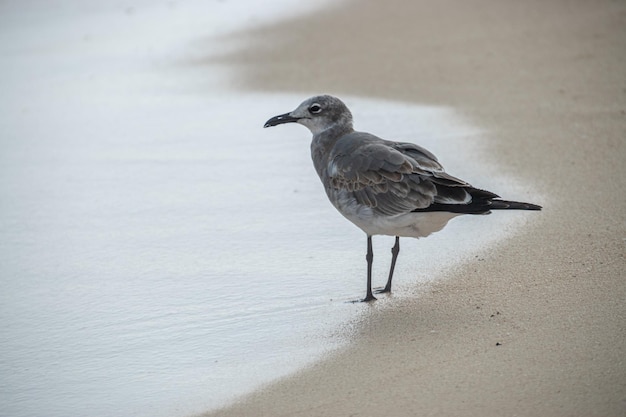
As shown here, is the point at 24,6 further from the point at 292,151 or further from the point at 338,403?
the point at 338,403

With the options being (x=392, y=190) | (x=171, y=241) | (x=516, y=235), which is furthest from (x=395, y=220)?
(x=171, y=241)

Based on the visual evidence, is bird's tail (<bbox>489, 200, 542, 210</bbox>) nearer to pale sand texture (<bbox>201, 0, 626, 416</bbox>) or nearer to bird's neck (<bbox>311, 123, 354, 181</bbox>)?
pale sand texture (<bbox>201, 0, 626, 416</bbox>)

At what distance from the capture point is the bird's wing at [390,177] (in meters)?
4.86

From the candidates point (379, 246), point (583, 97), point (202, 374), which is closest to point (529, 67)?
point (583, 97)

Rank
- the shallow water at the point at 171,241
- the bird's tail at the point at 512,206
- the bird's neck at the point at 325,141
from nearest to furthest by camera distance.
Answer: the shallow water at the point at 171,241 → the bird's tail at the point at 512,206 → the bird's neck at the point at 325,141

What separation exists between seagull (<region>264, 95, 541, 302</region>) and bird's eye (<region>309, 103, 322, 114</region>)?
0.23 metres

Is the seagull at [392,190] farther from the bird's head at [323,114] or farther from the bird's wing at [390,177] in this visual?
the bird's head at [323,114]

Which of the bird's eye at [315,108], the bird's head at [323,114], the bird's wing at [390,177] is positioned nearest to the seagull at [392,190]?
the bird's wing at [390,177]

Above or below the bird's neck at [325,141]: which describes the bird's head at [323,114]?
above

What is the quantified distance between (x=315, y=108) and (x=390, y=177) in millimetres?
902

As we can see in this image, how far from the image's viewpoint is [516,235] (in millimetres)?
5824

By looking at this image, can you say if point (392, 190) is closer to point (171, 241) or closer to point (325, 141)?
point (325, 141)

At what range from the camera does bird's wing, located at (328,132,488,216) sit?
486cm

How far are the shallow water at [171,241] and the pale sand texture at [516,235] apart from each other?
261mm
